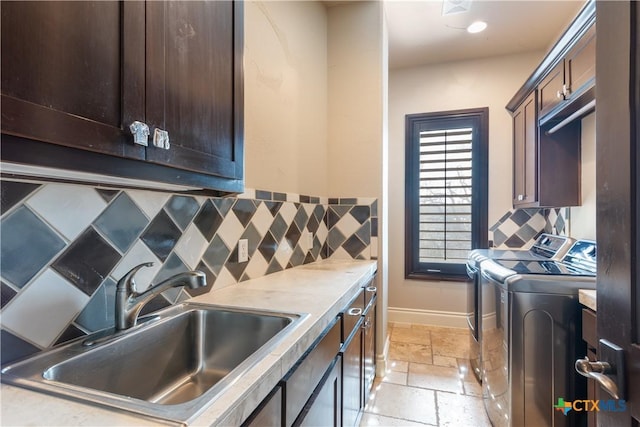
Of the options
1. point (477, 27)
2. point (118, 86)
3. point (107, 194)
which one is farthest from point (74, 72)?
point (477, 27)

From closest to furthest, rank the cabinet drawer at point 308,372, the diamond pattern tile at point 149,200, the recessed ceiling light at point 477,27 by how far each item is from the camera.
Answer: the cabinet drawer at point 308,372 → the diamond pattern tile at point 149,200 → the recessed ceiling light at point 477,27

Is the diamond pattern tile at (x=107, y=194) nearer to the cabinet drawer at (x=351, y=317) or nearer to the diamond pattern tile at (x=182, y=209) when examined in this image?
the diamond pattern tile at (x=182, y=209)

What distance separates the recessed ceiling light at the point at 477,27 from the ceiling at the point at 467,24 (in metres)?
0.04

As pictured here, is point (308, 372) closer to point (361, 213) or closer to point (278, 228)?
point (278, 228)

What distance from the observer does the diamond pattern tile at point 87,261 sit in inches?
33.2

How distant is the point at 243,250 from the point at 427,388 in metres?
1.72

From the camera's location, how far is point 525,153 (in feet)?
9.14

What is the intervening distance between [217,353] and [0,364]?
0.57 m

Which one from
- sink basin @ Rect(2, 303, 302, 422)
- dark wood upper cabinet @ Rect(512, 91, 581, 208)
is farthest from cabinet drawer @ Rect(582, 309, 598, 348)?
dark wood upper cabinet @ Rect(512, 91, 581, 208)

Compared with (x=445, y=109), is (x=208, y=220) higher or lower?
lower

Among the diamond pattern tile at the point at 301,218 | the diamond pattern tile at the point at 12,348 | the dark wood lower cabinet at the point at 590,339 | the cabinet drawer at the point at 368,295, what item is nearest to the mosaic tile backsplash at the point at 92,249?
the diamond pattern tile at the point at 12,348

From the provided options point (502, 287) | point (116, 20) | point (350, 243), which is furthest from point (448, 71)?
point (116, 20)

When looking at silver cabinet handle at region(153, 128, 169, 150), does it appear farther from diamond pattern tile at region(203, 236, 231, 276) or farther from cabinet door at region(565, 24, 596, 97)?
cabinet door at region(565, 24, 596, 97)

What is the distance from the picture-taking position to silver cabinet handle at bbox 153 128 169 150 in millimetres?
747
